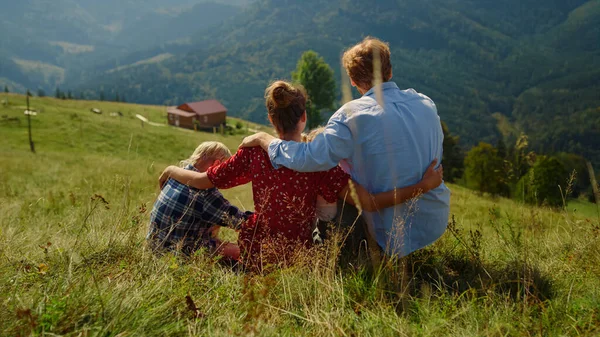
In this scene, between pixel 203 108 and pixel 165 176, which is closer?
pixel 165 176

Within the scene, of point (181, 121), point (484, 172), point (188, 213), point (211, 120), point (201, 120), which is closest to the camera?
point (188, 213)

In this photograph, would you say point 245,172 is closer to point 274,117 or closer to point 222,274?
point 274,117

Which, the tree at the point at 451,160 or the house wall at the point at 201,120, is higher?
the house wall at the point at 201,120

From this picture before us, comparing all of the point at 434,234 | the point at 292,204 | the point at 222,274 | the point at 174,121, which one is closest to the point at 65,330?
the point at 222,274

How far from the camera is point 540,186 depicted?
5824mm

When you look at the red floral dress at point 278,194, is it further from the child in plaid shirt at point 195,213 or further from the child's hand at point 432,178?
the child's hand at point 432,178

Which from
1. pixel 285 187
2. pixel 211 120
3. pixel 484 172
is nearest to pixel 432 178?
pixel 285 187

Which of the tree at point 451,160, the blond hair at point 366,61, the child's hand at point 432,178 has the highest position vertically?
the blond hair at point 366,61

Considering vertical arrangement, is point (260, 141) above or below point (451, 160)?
above

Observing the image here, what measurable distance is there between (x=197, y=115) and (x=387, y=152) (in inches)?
2810

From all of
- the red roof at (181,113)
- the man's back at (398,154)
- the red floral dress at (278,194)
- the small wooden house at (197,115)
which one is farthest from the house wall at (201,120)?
the man's back at (398,154)

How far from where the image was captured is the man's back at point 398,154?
3232 millimetres

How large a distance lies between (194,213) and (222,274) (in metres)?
0.98

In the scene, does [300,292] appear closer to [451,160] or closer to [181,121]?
[451,160]
